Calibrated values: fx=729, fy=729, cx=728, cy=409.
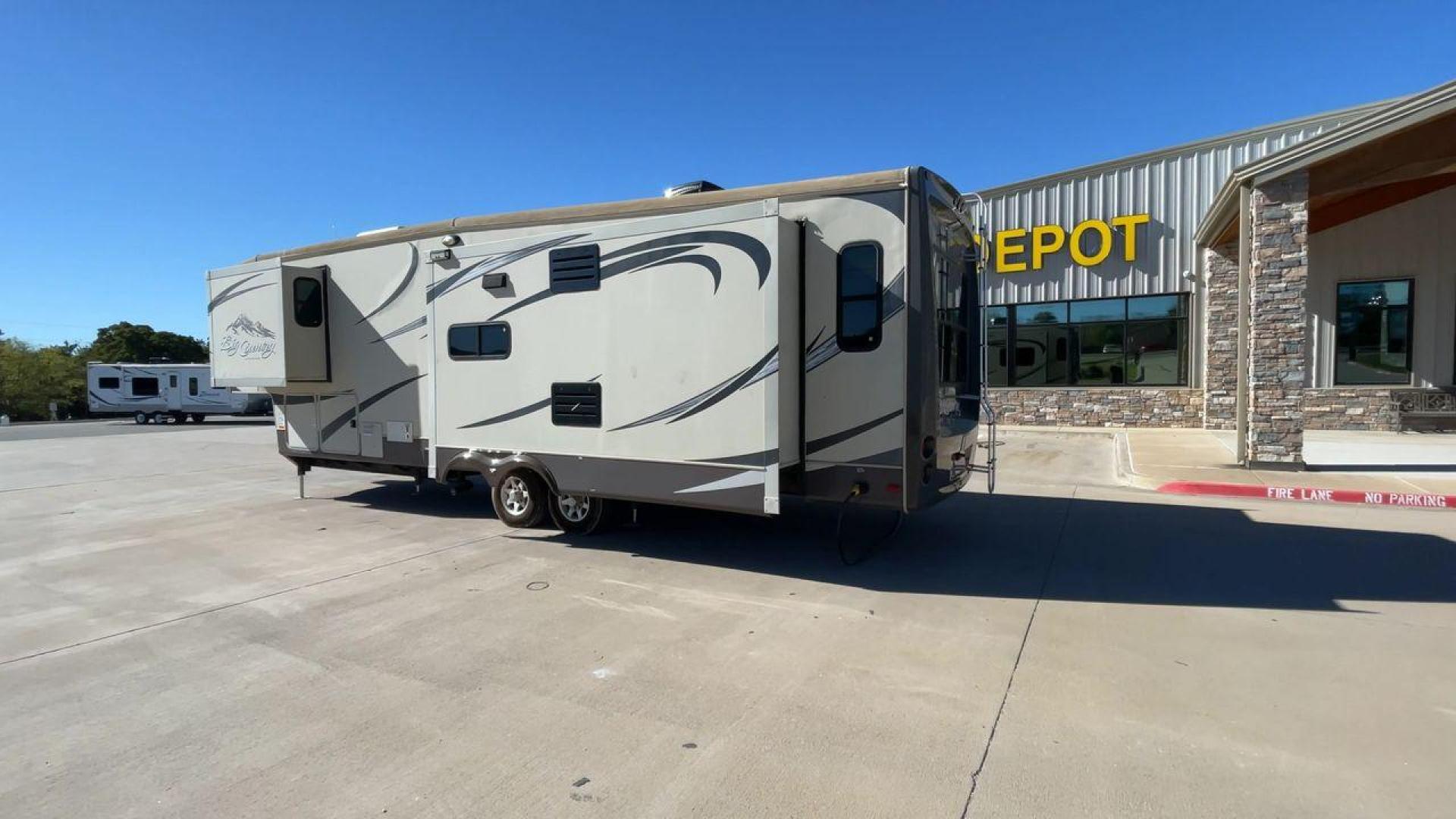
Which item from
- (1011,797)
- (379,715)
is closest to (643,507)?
(379,715)

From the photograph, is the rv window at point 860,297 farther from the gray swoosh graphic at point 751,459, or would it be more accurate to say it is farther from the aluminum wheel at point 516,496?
the aluminum wheel at point 516,496

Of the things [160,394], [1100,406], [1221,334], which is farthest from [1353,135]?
[160,394]

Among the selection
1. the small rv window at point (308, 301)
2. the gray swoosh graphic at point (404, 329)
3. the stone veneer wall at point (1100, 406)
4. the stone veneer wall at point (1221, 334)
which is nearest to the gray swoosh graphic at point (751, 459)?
the gray swoosh graphic at point (404, 329)

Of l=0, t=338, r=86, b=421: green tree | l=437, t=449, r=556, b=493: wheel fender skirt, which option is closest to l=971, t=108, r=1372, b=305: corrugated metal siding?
l=437, t=449, r=556, b=493: wheel fender skirt

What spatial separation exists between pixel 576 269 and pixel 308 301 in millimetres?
4259

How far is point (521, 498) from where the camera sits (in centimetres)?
750

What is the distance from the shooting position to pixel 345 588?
5.79 meters

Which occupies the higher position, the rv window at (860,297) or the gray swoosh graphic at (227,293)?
the gray swoosh graphic at (227,293)

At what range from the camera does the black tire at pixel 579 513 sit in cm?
718

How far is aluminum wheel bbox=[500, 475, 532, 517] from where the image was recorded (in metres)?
7.38

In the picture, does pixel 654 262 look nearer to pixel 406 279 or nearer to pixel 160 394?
pixel 406 279

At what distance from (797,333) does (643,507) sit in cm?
375

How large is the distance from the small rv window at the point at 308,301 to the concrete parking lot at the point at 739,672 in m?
2.68

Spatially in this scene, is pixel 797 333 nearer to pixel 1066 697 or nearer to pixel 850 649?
pixel 850 649
